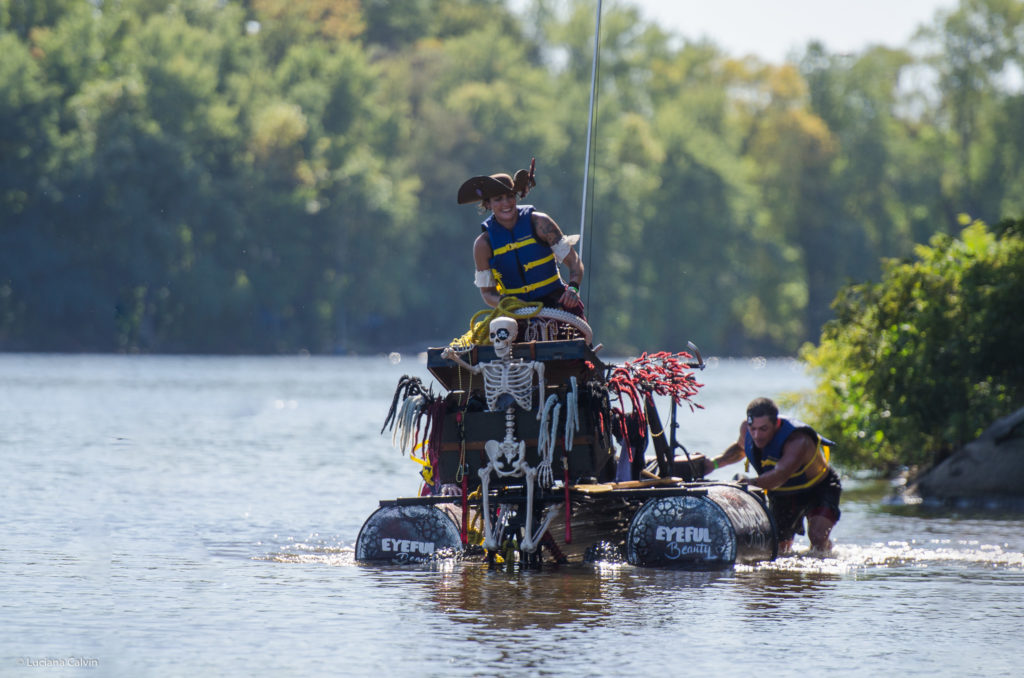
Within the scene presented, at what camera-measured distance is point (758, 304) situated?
8756 cm

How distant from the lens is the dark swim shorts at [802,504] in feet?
53.0

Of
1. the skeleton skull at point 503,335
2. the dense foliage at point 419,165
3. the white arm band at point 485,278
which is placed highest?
the dense foliage at point 419,165

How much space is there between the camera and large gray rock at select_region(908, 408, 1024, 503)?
72.2 feet

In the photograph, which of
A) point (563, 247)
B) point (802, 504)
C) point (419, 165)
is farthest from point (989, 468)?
point (419, 165)

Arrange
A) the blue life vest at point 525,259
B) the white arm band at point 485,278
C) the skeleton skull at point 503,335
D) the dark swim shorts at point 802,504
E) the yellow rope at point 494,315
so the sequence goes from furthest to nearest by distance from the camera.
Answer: the dark swim shorts at point 802,504 < the white arm band at point 485,278 < the blue life vest at point 525,259 < the yellow rope at point 494,315 < the skeleton skull at point 503,335

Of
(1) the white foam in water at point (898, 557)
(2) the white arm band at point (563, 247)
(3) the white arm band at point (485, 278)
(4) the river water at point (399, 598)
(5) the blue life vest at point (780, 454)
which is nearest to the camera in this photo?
(4) the river water at point (399, 598)

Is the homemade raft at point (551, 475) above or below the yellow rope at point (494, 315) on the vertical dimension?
below

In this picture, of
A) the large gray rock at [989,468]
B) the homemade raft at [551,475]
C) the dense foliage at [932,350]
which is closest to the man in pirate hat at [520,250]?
the homemade raft at [551,475]

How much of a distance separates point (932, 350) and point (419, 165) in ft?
199

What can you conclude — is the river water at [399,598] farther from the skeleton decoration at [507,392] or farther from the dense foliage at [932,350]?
the dense foliage at [932,350]

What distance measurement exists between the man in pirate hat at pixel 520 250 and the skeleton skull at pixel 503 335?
0.68 m

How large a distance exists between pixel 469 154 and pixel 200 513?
63.7 m

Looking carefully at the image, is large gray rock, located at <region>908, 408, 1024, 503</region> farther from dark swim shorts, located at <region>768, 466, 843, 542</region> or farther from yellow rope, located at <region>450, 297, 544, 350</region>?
yellow rope, located at <region>450, 297, 544, 350</region>

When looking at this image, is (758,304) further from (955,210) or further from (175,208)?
(175,208)
